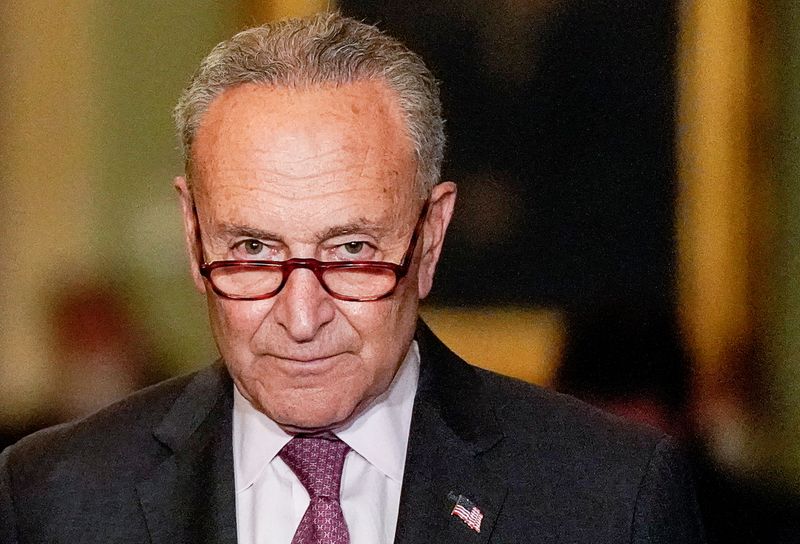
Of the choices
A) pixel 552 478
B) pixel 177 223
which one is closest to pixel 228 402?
pixel 552 478

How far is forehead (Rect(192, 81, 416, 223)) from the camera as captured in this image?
1.75 meters

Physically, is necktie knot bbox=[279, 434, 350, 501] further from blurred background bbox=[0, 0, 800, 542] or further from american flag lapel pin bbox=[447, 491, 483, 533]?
blurred background bbox=[0, 0, 800, 542]

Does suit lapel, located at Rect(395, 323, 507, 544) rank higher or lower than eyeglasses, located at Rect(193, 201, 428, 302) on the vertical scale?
lower

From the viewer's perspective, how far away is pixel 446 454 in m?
1.93

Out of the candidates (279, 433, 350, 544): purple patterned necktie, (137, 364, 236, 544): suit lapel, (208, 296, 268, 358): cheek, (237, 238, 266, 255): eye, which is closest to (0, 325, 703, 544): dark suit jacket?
(137, 364, 236, 544): suit lapel

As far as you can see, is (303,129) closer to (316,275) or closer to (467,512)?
(316,275)

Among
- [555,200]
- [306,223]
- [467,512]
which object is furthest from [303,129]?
[555,200]

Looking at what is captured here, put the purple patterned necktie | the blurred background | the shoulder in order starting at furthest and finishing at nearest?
the blurred background → the shoulder → the purple patterned necktie

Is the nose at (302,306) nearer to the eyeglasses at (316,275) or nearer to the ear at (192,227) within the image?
the eyeglasses at (316,275)

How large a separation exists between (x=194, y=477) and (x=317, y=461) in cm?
22

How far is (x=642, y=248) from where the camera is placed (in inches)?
103

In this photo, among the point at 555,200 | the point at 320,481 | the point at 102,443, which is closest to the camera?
the point at 320,481

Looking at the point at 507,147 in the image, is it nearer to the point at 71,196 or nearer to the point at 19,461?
the point at 71,196

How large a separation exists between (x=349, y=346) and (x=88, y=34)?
132cm
